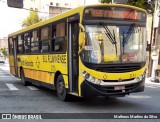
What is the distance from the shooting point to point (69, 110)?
9469mm

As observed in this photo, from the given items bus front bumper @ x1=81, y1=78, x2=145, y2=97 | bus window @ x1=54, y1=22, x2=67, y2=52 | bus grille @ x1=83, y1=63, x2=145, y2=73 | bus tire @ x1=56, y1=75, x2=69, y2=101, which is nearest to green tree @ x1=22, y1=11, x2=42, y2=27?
bus window @ x1=54, y1=22, x2=67, y2=52

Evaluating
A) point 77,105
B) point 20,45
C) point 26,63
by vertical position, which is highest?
point 20,45

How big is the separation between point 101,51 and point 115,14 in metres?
1.30

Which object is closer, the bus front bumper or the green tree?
the bus front bumper

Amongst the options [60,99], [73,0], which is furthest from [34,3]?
[60,99]

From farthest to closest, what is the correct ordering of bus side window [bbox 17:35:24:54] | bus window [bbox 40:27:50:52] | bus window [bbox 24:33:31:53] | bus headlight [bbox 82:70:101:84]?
bus side window [bbox 17:35:24:54] < bus window [bbox 24:33:31:53] < bus window [bbox 40:27:50:52] < bus headlight [bbox 82:70:101:84]

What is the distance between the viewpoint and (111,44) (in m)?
9.51

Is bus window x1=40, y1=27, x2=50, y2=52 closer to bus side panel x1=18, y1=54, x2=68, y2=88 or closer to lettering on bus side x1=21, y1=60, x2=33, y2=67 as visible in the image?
bus side panel x1=18, y1=54, x2=68, y2=88

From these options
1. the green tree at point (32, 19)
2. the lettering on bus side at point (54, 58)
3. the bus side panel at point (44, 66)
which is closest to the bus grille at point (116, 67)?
the bus side panel at point (44, 66)

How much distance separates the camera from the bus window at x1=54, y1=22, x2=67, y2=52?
10.9 metres

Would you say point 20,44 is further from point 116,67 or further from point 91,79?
point 116,67

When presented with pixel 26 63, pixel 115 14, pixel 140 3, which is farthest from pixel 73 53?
pixel 140 3

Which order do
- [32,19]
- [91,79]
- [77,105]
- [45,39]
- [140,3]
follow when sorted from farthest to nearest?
[32,19] < [140,3] < [45,39] < [77,105] < [91,79]

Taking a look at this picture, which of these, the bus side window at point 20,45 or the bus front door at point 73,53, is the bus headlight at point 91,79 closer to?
the bus front door at point 73,53
